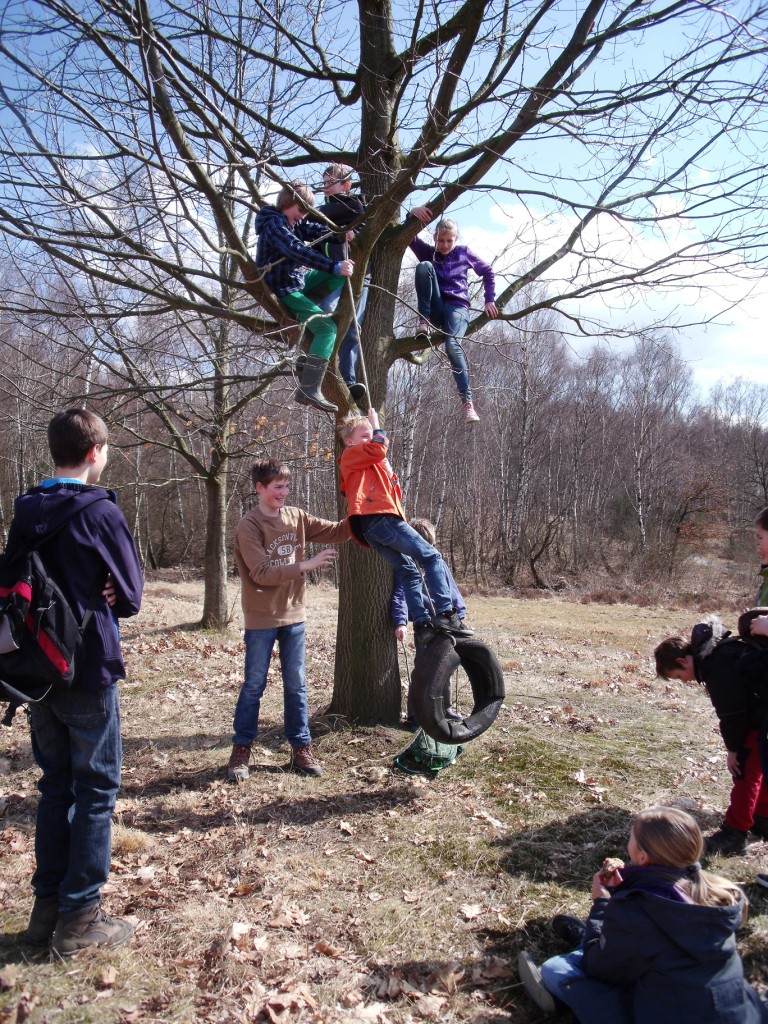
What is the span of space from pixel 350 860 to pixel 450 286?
485cm

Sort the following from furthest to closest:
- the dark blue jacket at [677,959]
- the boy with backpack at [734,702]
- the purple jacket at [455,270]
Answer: the purple jacket at [455,270], the boy with backpack at [734,702], the dark blue jacket at [677,959]

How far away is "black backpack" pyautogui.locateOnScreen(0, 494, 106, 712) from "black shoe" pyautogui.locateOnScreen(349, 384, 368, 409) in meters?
2.90

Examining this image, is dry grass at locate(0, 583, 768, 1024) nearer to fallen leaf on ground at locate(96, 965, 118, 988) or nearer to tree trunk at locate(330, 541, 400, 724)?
fallen leaf on ground at locate(96, 965, 118, 988)

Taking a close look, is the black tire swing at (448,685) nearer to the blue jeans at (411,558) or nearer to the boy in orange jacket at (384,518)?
the boy in orange jacket at (384,518)

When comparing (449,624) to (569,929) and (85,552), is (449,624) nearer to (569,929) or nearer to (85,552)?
(569,929)

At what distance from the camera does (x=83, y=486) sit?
2953 millimetres

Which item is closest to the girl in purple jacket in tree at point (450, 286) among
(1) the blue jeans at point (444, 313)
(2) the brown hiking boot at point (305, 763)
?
(1) the blue jeans at point (444, 313)

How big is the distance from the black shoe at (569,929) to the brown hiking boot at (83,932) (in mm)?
1911

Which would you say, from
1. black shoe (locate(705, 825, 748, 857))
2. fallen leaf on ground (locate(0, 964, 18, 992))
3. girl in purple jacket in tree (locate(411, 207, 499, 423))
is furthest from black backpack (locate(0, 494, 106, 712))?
girl in purple jacket in tree (locate(411, 207, 499, 423))

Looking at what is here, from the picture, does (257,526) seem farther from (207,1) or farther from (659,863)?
(207,1)

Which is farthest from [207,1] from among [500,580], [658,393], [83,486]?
[658,393]

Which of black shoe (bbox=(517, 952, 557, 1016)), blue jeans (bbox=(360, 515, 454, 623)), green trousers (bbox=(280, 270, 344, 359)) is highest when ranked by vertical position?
green trousers (bbox=(280, 270, 344, 359))

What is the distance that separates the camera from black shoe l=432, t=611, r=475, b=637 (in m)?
4.14

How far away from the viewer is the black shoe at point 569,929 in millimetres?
3029
